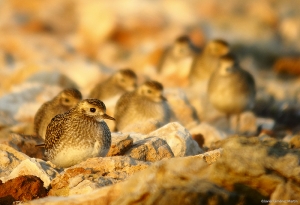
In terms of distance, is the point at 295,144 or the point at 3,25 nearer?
the point at 295,144

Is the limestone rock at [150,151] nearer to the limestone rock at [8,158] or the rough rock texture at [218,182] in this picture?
the limestone rock at [8,158]

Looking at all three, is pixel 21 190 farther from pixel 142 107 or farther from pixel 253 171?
pixel 142 107

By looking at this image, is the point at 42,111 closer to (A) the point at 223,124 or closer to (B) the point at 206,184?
(A) the point at 223,124

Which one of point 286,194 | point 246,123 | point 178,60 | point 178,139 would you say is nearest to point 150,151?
point 178,139

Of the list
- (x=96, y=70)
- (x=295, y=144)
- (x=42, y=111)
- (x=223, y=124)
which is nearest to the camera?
(x=295, y=144)

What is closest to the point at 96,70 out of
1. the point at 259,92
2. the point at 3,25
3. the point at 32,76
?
the point at 32,76

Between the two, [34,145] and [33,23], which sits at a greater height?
[33,23]
